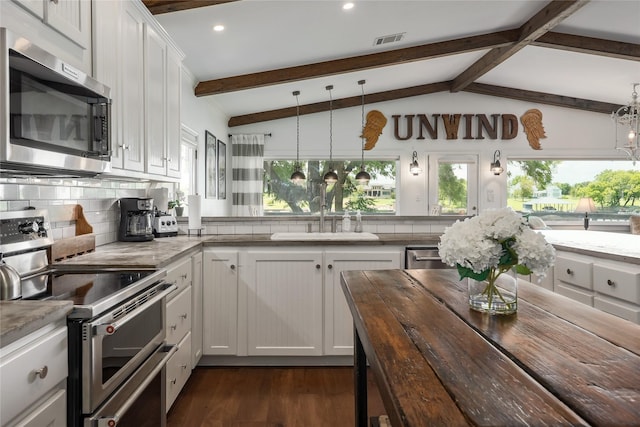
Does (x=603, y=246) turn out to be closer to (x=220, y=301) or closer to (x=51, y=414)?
(x=220, y=301)

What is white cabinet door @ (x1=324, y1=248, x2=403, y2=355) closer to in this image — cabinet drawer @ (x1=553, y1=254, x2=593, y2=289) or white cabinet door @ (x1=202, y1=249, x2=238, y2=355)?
white cabinet door @ (x1=202, y1=249, x2=238, y2=355)

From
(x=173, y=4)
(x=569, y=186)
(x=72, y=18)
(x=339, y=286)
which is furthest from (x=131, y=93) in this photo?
(x=569, y=186)

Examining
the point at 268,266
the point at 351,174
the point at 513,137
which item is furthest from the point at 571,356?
the point at 513,137

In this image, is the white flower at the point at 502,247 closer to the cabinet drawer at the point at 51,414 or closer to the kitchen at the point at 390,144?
the cabinet drawer at the point at 51,414

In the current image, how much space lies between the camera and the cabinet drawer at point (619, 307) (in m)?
2.09

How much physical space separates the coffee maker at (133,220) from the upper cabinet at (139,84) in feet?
0.93

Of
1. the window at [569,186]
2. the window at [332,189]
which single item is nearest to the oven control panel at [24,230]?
the window at [332,189]

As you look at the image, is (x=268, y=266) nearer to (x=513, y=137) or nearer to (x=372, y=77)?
(x=372, y=77)

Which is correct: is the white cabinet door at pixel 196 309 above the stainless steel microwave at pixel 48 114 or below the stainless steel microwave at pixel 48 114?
below

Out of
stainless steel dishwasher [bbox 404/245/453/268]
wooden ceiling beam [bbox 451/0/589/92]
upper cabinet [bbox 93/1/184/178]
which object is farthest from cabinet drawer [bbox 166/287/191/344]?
wooden ceiling beam [bbox 451/0/589/92]

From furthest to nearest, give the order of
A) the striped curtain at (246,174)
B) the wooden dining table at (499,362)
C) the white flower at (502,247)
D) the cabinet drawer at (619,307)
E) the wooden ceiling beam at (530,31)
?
the striped curtain at (246,174) → the wooden ceiling beam at (530,31) → the cabinet drawer at (619,307) → the white flower at (502,247) → the wooden dining table at (499,362)

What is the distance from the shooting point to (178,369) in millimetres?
2264

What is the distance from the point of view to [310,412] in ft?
7.50

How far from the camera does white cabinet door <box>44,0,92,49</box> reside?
1510 mm
